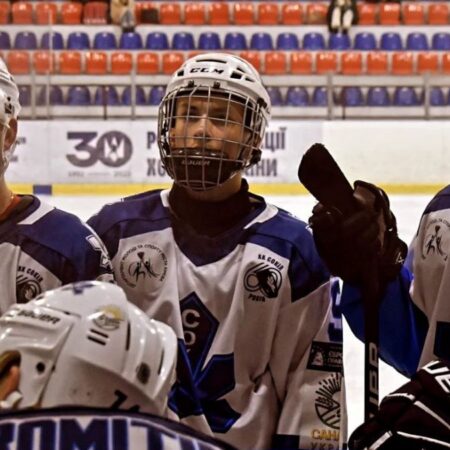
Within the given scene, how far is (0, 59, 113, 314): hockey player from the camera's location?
1814mm

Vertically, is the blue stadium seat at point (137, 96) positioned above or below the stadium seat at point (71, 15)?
below

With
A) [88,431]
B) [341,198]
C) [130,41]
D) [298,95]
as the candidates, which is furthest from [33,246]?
[130,41]

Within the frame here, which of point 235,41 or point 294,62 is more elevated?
point 235,41

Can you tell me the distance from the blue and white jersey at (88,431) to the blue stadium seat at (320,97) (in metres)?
7.90

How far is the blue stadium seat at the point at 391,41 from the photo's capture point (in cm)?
1112

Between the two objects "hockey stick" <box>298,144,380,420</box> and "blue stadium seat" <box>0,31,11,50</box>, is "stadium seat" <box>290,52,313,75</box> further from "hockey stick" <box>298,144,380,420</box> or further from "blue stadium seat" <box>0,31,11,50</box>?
"hockey stick" <box>298,144,380,420</box>

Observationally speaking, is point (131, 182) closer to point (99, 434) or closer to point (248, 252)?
point (248, 252)

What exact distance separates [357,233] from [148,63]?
881 cm

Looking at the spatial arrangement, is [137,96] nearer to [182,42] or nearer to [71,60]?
[71,60]

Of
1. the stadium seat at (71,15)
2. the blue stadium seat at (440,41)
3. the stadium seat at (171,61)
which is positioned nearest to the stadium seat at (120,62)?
the stadium seat at (171,61)

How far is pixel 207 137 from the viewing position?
199cm

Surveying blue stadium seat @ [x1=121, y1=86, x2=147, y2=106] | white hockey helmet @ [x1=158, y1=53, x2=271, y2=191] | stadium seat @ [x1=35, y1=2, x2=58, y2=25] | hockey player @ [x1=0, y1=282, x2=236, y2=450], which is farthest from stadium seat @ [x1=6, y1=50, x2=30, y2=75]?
hockey player @ [x1=0, y1=282, x2=236, y2=450]

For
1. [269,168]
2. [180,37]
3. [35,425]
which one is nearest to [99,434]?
[35,425]

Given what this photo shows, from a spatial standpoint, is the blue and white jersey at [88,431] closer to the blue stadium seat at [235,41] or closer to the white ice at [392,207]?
the white ice at [392,207]
